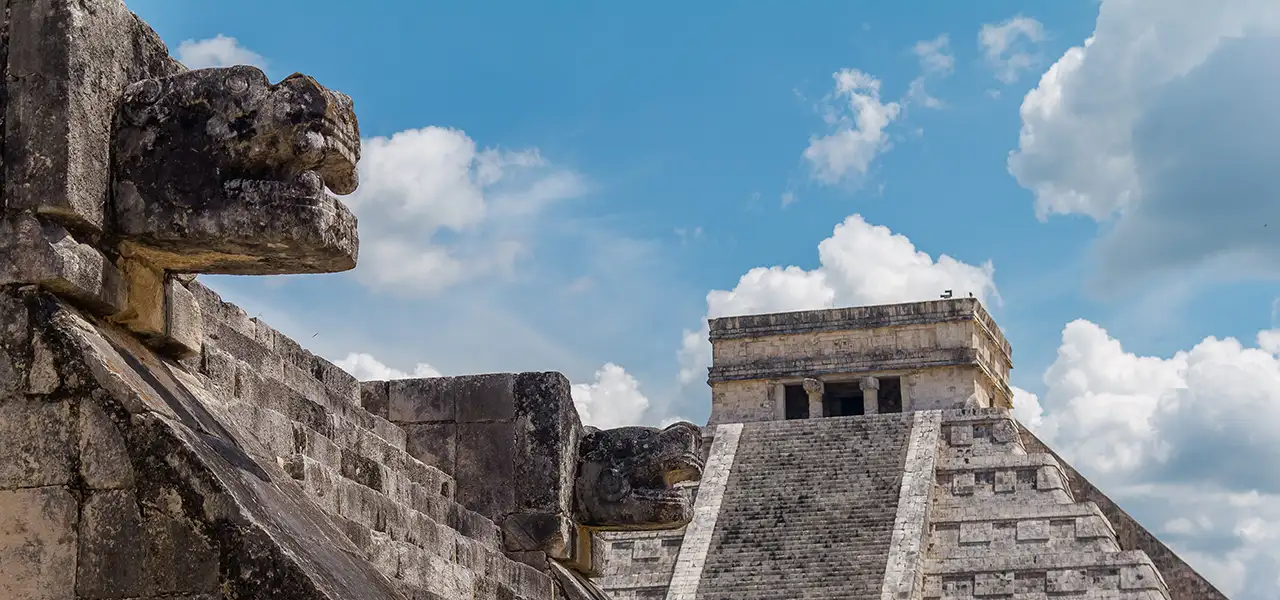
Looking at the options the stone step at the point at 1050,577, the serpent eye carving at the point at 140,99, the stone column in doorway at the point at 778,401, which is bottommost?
the stone step at the point at 1050,577

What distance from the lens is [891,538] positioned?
27.4 metres

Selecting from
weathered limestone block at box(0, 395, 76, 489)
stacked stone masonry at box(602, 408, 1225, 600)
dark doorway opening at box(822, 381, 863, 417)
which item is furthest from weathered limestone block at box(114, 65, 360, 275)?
dark doorway opening at box(822, 381, 863, 417)

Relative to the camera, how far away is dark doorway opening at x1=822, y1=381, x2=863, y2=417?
37.3m

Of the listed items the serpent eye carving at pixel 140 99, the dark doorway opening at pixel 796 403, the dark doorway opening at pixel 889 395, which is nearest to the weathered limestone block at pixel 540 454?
the serpent eye carving at pixel 140 99

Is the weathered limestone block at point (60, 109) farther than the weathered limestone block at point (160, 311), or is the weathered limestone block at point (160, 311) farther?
the weathered limestone block at point (160, 311)

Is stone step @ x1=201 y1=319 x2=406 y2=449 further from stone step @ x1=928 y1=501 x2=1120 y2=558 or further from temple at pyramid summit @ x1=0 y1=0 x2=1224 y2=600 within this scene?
stone step @ x1=928 y1=501 x2=1120 y2=558

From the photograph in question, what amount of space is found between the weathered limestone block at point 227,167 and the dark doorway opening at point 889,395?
1248 inches

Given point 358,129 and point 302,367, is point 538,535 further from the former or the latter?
point 358,129

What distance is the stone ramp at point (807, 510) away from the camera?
2675 centimetres

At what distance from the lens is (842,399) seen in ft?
128

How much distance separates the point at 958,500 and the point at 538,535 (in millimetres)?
21298

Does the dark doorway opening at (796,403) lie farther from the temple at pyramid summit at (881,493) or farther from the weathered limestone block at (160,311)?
the weathered limestone block at (160,311)

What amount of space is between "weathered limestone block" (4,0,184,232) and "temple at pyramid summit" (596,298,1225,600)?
66.2 ft

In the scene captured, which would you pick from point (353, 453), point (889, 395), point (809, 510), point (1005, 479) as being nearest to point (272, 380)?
point (353, 453)
